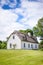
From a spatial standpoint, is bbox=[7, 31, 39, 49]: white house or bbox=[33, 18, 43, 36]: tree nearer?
bbox=[33, 18, 43, 36]: tree

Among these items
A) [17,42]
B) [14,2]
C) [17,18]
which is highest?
[14,2]

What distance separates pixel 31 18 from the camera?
886 cm

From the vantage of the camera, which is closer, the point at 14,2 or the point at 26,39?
the point at 14,2

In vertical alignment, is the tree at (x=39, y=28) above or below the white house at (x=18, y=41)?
above

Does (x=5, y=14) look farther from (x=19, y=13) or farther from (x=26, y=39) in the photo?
(x=26, y=39)

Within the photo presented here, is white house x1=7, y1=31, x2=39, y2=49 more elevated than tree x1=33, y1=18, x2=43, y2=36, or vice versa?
tree x1=33, y1=18, x2=43, y2=36

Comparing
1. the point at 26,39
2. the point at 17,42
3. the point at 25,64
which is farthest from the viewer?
the point at 26,39

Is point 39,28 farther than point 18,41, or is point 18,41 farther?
point 18,41

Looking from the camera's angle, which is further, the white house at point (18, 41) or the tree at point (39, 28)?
the white house at point (18, 41)

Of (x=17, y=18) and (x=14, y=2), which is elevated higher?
→ (x=14, y=2)

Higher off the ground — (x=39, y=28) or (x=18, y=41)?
(x=39, y=28)

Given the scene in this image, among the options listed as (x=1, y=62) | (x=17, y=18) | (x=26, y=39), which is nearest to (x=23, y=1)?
(x=17, y=18)

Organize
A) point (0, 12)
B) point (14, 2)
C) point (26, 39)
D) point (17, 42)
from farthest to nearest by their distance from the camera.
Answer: point (26, 39), point (17, 42), point (0, 12), point (14, 2)

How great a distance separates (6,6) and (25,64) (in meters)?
3.23
